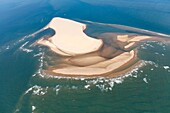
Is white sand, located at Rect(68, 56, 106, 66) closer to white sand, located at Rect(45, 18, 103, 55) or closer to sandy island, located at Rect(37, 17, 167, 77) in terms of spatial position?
sandy island, located at Rect(37, 17, 167, 77)

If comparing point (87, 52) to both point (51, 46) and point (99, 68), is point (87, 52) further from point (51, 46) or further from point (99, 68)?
point (51, 46)

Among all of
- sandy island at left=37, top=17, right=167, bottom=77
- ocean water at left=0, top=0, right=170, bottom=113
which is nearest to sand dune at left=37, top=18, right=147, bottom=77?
sandy island at left=37, top=17, right=167, bottom=77

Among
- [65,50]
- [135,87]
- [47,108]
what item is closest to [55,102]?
[47,108]

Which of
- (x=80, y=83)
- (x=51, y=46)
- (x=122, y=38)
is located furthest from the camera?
(x=122, y=38)

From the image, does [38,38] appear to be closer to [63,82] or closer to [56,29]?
[56,29]

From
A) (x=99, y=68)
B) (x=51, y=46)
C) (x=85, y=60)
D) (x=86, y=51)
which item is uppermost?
(x=99, y=68)

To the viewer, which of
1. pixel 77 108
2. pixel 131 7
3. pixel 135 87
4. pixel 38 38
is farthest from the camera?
pixel 131 7

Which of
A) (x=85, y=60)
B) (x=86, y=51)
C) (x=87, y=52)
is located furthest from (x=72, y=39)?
(x=85, y=60)
